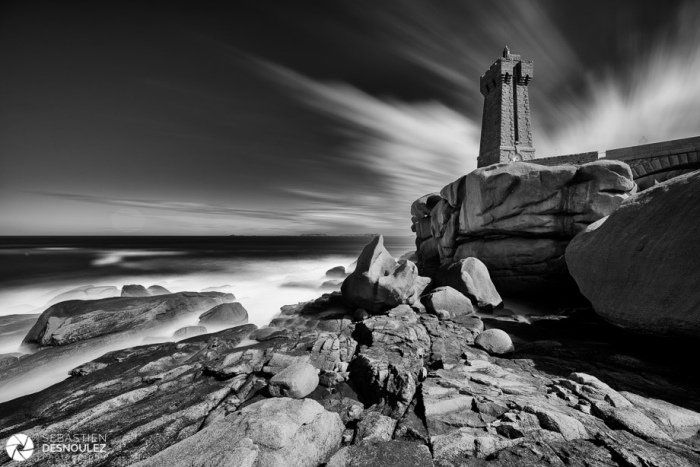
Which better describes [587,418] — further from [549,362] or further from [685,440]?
[549,362]

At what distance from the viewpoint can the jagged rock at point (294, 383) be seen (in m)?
5.52

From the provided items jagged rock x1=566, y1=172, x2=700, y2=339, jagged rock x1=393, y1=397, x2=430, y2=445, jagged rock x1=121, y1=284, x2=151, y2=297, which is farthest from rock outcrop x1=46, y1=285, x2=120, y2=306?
jagged rock x1=566, y1=172, x2=700, y2=339

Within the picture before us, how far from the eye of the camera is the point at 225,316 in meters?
11.3

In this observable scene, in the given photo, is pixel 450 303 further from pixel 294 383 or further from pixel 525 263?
pixel 294 383

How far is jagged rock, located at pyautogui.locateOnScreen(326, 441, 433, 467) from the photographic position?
3.53 metres

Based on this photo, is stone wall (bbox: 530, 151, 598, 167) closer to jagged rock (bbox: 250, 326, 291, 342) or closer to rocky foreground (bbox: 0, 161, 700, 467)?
rocky foreground (bbox: 0, 161, 700, 467)

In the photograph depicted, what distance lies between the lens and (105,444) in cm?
444

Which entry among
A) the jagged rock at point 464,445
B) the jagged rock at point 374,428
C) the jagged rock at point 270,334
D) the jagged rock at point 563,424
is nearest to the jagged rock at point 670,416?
the jagged rock at point 563,424

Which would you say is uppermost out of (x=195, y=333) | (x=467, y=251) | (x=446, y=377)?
(x=467, y=251)

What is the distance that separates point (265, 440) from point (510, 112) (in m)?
34.3

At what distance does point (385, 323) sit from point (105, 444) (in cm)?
696

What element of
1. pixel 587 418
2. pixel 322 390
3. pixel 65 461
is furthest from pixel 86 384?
pixel 587 418

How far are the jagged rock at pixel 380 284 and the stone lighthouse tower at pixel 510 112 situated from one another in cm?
2235

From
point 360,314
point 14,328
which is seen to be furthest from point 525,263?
point 14,328
